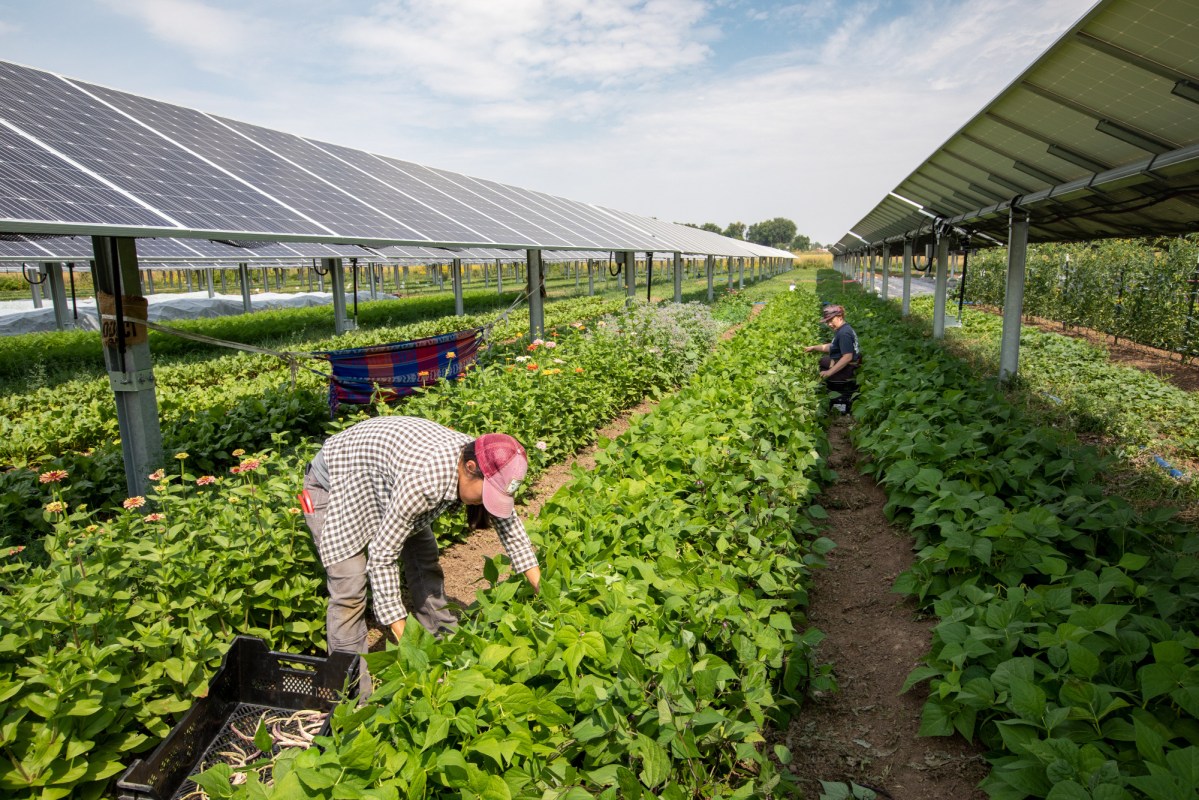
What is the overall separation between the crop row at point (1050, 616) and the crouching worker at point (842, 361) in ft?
10.1

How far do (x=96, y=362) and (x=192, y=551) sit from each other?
475 inches

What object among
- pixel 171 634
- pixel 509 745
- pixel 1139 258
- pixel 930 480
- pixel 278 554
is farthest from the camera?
pixel 1139 258

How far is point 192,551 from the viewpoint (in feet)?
10.1

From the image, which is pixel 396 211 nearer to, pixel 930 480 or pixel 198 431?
pixel 198 431

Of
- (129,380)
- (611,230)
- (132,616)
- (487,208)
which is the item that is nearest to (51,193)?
(129,380)

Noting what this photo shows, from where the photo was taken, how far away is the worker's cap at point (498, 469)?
2.70 meters

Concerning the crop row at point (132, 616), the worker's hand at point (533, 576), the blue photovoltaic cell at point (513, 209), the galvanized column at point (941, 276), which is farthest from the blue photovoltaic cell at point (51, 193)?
the galvanized column at point (941, 276)

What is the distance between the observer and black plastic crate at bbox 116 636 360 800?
2701 millimetres

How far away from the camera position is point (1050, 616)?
276 cm

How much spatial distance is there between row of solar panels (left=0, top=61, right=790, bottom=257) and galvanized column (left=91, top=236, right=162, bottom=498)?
355 millimetres

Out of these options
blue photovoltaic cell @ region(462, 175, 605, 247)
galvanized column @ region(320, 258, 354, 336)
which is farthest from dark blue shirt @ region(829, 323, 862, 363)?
galvanized column @ region(320, 258, 354, 336)

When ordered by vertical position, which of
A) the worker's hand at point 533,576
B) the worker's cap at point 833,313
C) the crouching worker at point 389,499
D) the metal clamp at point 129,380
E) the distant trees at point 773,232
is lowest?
the worker's hand at point 533,576

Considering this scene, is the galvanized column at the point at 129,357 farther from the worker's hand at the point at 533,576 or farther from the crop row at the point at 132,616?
the worker's hand at the point at 533,576

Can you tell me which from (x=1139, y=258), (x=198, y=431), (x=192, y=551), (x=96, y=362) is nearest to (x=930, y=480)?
(x=192, y=551)
